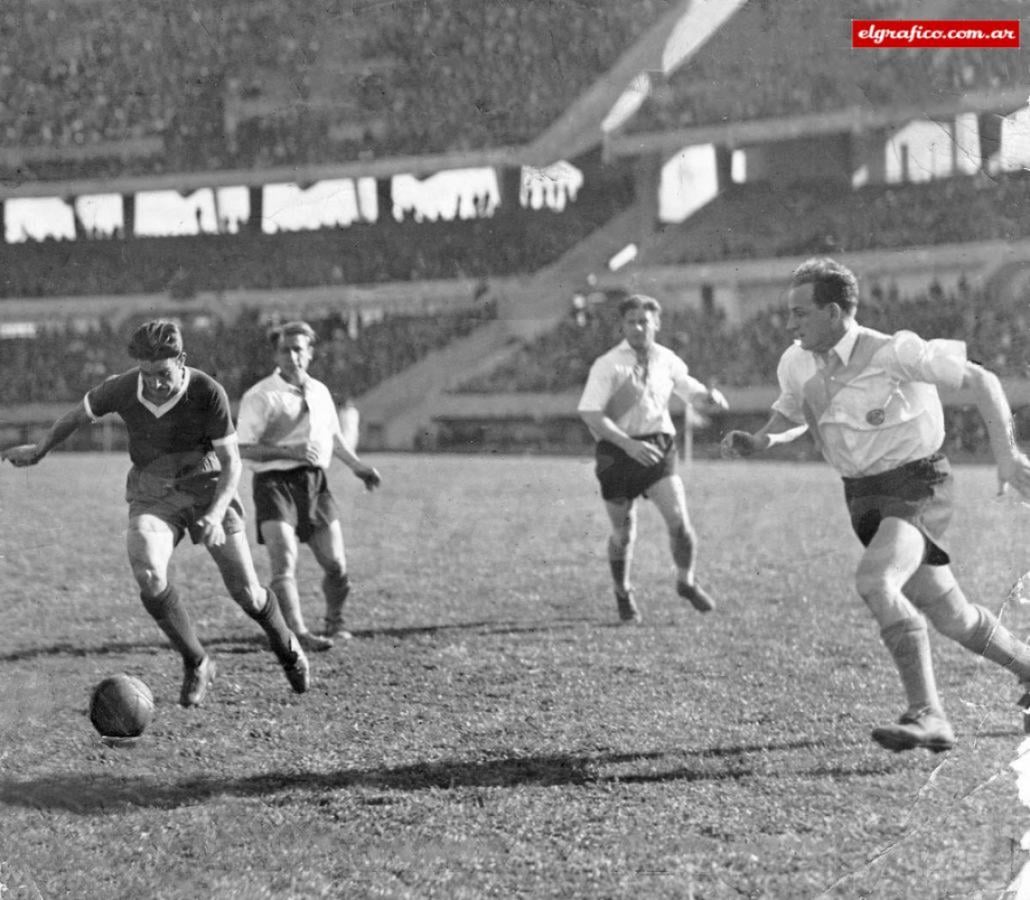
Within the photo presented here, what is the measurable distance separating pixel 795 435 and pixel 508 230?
195cm

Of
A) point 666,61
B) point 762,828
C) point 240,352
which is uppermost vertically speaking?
point 666,61

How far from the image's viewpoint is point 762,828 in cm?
312

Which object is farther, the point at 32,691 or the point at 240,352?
the point at 240,352

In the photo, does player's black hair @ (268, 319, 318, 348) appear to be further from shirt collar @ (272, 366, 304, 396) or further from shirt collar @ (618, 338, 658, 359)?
shirt collar @ (618, 338, 658, 359)

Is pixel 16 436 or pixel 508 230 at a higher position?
pixel 508 230

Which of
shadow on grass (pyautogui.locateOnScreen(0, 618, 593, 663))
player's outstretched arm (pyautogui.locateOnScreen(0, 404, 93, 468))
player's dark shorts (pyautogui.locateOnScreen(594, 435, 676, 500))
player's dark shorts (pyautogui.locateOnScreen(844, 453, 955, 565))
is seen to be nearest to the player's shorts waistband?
player's dark shorts (pyautogui.locateOnScreen(844, 453, 955, 565))

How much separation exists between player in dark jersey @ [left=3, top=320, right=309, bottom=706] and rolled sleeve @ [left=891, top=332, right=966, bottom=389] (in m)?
2.34

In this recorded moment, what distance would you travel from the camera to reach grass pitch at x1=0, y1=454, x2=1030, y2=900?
3.09 m

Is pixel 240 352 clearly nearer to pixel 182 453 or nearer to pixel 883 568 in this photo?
pixel 182 453

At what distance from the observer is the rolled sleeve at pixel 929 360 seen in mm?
3166

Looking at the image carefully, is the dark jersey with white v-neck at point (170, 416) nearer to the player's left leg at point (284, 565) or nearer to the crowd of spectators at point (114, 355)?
the crowd of spectators at point (114, 355)

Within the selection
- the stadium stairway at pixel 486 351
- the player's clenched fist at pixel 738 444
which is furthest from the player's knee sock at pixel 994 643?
the stadium stairway at pixel 486 351

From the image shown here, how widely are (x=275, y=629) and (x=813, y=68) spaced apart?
312cm

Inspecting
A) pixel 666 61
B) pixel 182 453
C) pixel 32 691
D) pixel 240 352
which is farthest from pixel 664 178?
pixel 32 691
